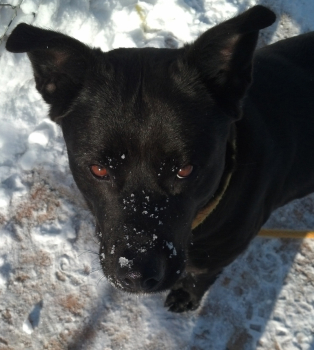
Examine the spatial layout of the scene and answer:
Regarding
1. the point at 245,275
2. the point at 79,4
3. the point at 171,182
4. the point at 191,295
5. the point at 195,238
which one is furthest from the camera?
the point at 79,4

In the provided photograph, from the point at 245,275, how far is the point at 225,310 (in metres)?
0.31

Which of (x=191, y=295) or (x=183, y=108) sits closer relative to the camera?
(x=183, y=108)

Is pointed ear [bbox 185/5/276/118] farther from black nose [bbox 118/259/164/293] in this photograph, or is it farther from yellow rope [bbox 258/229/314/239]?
yellow rope [bbox 258/229/314/239]

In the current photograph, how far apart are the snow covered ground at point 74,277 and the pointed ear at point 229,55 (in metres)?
1.63

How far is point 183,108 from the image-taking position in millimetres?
1978

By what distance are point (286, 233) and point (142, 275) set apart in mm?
1762

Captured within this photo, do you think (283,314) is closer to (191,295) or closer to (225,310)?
(225,310)

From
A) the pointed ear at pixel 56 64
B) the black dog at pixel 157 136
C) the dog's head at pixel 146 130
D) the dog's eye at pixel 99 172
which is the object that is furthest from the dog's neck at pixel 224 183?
the pointed ear at pixel 56 64

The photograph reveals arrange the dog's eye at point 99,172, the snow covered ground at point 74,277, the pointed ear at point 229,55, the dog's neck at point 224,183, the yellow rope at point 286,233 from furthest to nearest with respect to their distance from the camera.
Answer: the yellow rope at point 286,233 → the snow covered ground at point 74,277 → the dog's neck at point 224,183 → the dog's eye at point 99,172 → the pointed ear at point 229,55

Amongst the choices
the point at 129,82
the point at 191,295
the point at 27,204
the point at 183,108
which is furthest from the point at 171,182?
the point at 27,204

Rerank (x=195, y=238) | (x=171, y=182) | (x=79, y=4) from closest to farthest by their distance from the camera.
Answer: (x=171, y=182)
(x=195, y=238)
(x=79, y=4)

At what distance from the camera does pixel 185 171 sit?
1955mm

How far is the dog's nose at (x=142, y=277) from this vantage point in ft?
6.06

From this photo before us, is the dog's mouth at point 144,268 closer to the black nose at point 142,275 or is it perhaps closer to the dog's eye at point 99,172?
the black nose at point 142,275
